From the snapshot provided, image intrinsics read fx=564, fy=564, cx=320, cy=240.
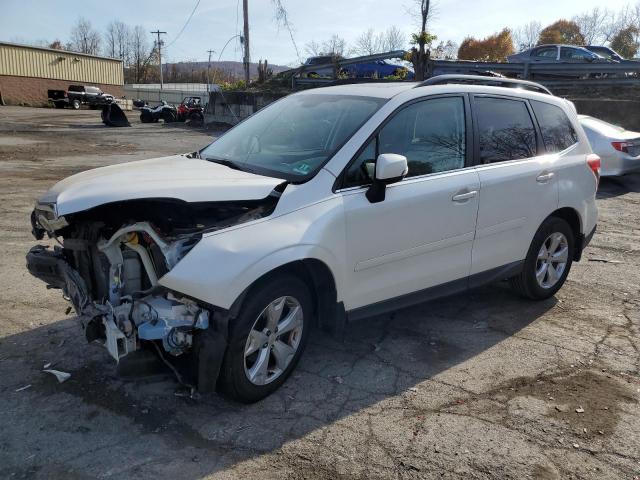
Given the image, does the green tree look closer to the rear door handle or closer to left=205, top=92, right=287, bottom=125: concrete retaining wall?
left=205, top=92, right=287, bottom=125: concrete retaining wall

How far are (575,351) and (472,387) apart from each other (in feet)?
3.66

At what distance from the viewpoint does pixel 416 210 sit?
3947 millimetres

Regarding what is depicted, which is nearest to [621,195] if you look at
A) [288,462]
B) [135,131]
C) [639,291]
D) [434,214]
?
[639,291]

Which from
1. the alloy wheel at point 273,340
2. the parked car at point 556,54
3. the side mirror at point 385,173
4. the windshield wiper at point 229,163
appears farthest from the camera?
the parked car at point 556,54

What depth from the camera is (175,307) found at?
10.3 ft

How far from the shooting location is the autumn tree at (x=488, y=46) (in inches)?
2307

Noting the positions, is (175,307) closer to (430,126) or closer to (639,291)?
(430,126)

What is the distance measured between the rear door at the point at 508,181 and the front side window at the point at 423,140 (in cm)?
22

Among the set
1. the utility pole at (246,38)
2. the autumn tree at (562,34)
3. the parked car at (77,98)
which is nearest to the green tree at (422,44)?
the utility pole at (246,38)

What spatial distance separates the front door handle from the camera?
419 centimetres

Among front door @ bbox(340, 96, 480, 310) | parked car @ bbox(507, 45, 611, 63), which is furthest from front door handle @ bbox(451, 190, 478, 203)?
parked car @ bbox(507, 45, 611, 63)

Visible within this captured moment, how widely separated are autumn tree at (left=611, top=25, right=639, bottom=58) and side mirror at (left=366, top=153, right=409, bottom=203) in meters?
51.6

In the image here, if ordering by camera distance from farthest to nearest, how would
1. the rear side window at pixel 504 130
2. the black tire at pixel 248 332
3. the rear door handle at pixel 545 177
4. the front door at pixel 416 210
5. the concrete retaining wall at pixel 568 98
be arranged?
1. the concrete retaining wall at pixel 568 98
2. the rear door handle at pixel 545 177
3. the rear side window at pixel 504 130
4. the front door at pixel 416 210
5. the black tire at pixel 248 332

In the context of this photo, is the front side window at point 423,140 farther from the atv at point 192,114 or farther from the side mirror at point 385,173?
the atv at point 192,114
